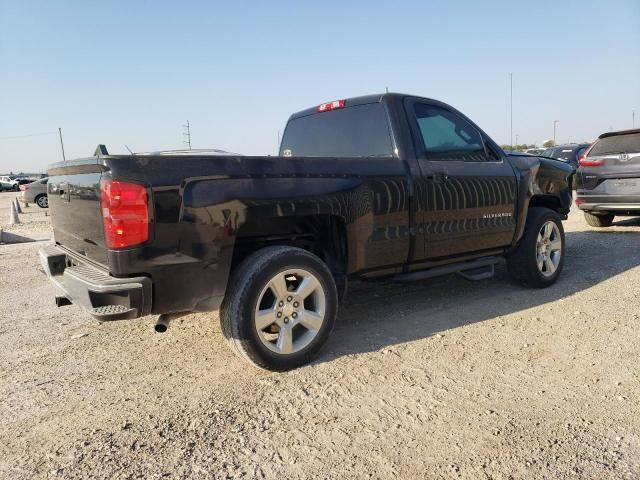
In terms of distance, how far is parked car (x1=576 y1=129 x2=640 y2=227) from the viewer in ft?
26.9

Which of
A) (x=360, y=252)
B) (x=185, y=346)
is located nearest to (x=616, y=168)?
(x=360, y=252)

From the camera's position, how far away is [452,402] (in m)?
2.90

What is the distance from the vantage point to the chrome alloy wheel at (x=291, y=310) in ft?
10.7

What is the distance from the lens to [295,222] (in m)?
3.65

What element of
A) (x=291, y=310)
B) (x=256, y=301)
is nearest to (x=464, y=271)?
(x=291, y=310)

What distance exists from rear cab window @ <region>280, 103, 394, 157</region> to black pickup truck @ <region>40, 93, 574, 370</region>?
0.01 meters

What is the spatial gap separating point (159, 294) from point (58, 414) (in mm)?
892

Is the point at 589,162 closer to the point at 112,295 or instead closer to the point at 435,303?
the point at 435,303

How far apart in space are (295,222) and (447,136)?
1.82 m

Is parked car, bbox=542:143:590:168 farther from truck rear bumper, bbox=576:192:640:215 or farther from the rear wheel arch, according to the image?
the rear wheel arch

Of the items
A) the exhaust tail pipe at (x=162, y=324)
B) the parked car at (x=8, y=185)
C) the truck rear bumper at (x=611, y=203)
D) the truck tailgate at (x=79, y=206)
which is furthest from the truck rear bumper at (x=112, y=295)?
the parked car at (x=8, y=185)

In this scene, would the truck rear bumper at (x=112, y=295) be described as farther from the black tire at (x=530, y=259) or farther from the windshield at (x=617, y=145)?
the windshield at (x=617, y=145)

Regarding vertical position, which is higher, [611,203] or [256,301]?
[256,301]

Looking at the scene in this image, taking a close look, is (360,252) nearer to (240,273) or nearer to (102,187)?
(240,273)
